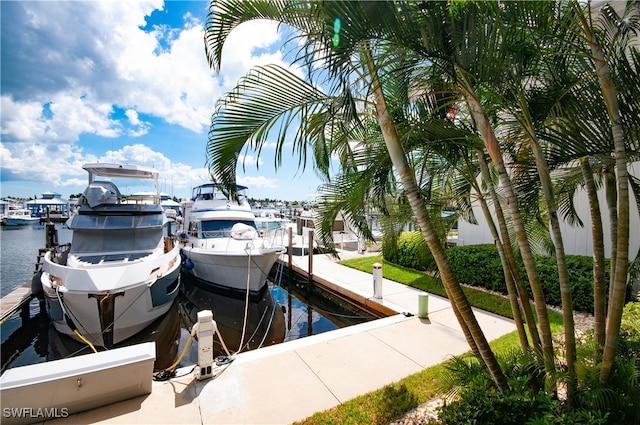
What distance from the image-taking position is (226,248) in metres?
10.4

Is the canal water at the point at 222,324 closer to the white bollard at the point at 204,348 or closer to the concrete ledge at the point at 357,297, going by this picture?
the concrete ledge at the point at 357,297

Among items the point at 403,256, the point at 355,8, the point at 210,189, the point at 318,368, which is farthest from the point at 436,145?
the point at 210,189

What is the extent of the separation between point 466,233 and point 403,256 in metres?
2.42

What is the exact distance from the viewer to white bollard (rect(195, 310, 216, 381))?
4.05 meters

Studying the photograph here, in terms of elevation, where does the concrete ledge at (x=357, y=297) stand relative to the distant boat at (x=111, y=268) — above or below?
below

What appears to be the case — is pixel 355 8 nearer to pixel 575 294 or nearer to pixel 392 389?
pixel 392 389

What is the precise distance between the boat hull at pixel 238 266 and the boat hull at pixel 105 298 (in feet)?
8.15

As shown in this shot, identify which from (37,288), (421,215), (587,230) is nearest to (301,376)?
(421,215)

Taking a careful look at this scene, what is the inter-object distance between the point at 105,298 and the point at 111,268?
0.79 m

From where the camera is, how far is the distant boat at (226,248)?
380 inches

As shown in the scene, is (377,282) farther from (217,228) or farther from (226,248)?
(217,228)

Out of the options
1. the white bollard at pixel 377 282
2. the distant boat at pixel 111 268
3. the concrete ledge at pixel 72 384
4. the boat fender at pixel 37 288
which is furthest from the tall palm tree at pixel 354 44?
the boat fender at pixel 37 288

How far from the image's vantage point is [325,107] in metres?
2.72

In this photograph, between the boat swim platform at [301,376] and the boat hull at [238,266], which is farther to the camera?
the boat hull at [238,266]
